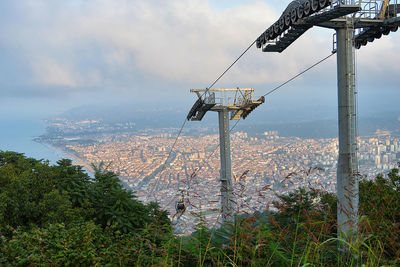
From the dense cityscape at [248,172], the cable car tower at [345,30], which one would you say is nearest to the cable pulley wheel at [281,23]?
the cable car tower at [345,30]

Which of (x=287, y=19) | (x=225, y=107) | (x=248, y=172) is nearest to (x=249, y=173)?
(x=248, y=172)

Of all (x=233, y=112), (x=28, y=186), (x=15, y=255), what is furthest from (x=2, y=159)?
(x=233, y=112)

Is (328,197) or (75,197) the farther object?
(328,197)

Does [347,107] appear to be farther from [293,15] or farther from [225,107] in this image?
[225,107]

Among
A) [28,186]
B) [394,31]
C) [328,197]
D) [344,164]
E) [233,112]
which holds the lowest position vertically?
[328,197]

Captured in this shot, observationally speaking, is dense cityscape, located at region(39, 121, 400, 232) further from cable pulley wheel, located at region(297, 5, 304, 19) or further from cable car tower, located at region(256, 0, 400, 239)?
cable pulley wheel, located at region(297, 5, 304, 19)

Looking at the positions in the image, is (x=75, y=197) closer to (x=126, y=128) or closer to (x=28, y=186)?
(x=28, y=186)

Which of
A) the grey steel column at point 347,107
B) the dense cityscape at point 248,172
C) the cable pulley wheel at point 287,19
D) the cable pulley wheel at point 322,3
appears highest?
the cable pulley wheel at point 287,19

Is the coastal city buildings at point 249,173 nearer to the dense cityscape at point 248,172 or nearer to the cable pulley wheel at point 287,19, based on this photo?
the dense cityscape at point 248,172
